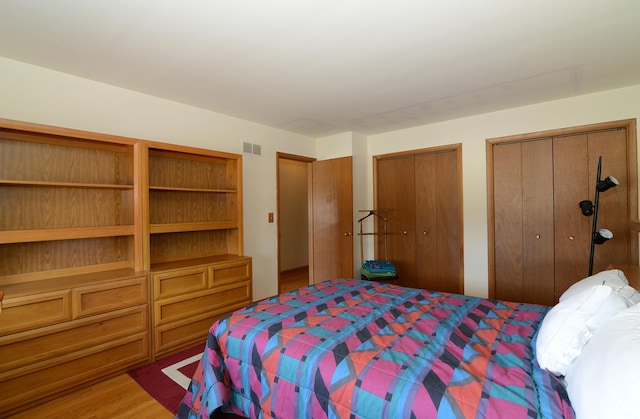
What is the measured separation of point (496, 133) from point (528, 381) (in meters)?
2.99

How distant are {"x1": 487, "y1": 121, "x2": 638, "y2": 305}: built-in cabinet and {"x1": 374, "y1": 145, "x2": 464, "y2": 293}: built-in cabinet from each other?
1.31 feet

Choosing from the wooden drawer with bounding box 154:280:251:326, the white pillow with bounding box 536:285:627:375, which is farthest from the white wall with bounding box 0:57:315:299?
the white pillow with bounding box 536:285:627:375

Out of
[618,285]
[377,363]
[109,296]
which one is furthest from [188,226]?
[618,285]

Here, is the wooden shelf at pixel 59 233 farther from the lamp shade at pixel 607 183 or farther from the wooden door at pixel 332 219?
the lamp shade at pixel 607 183

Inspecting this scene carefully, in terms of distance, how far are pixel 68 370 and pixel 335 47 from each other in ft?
9.29

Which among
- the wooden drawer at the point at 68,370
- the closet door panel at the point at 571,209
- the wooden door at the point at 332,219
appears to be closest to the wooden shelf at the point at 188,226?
the wooden drawer at the point at 68,370

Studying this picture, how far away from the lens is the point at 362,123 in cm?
378

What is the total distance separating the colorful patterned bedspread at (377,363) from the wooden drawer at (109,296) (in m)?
0.96

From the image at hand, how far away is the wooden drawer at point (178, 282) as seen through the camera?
8.02 feet

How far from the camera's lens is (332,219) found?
4180 millimetres

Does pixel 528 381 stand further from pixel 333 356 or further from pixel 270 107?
pixel 270 107

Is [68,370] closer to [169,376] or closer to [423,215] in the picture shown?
[169,376]

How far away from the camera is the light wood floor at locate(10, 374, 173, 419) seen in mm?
1812

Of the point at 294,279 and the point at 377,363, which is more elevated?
the point at 377,363
